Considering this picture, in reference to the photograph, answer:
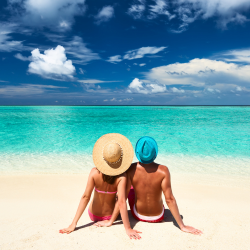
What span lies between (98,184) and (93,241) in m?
0.72

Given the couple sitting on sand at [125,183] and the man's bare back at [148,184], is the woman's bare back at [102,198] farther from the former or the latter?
the man's bare back at [148,184]

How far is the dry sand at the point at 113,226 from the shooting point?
2438mm

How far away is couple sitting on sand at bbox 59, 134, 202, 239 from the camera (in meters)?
2.44

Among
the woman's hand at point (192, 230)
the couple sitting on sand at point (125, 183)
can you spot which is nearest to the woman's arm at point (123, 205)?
the couple sitting on sand at point (125, 183)

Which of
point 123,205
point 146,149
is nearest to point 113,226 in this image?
point 123,205

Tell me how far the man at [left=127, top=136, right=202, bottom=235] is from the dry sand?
0.16 m

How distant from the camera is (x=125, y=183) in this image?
2525mm

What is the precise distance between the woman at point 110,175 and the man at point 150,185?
17 centimetres

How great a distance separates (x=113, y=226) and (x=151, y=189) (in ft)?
2.67

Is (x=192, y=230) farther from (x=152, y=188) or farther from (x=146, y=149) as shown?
(x=146, y=149)

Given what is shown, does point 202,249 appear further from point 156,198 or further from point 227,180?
point 227,180

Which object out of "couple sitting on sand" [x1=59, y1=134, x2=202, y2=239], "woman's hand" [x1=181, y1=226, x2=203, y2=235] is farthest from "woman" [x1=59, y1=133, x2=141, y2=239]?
"woman's hand" [x1=181, y1=226, x2=203, y2=235]

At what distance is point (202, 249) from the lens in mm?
2336

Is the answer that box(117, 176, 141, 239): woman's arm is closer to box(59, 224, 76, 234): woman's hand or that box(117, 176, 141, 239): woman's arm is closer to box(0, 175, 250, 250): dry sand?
box(0, 175, 250, 250): dry sand
